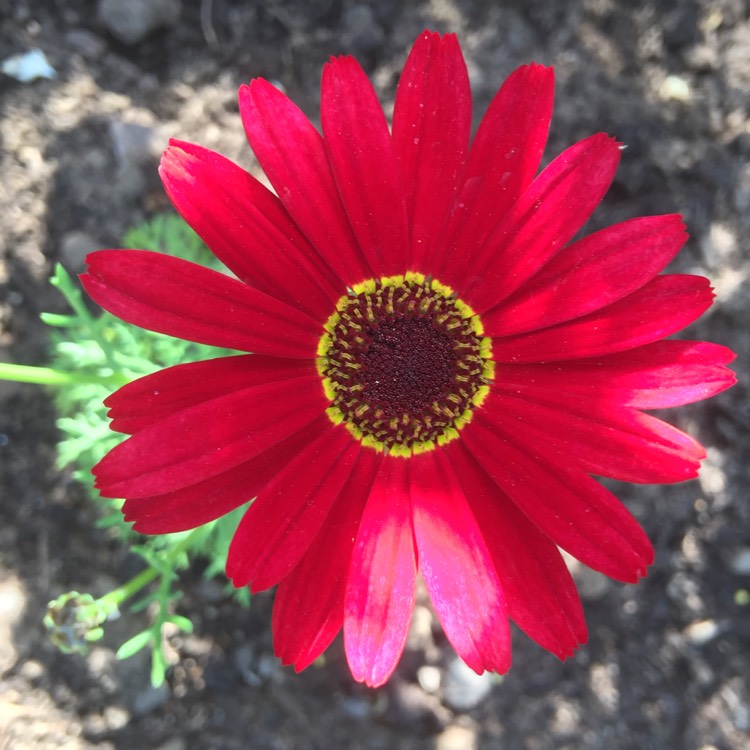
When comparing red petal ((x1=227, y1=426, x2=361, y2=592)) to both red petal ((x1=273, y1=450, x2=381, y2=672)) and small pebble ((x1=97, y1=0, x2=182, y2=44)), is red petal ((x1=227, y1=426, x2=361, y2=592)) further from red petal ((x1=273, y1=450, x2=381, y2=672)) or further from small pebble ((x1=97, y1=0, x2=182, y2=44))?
small pebble ((x1=97, y1=0, x2=182, y2=44))

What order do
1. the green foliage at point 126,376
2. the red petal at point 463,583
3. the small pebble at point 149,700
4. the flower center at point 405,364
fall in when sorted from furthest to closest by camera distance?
the small pebble at point 149,700
the green foliage at point 126,376
the flower center at point 405,364
the red petal at point 463,583

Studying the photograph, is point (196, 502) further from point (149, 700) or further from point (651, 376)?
point (149, 700)

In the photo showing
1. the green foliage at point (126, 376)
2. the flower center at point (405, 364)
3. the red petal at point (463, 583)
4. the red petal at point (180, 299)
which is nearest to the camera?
the red petal at point (180, 299)

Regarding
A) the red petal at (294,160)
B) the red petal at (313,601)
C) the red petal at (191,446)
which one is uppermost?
the red petal at (294,160)

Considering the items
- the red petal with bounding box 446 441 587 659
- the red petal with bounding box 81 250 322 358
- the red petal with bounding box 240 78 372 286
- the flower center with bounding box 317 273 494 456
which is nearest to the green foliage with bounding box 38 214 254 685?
the flower center with bounding box 317 273 494 456

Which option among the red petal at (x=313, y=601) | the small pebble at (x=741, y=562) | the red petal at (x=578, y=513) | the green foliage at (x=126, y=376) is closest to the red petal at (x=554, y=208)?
the red petal at (x=578, y=513)

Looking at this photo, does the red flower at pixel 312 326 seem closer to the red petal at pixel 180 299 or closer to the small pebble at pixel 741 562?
the red petal at pixel 180 299

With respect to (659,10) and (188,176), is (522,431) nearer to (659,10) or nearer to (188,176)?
(188,176)

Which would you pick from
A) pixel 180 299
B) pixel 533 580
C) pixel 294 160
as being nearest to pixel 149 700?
pixel 533 580
